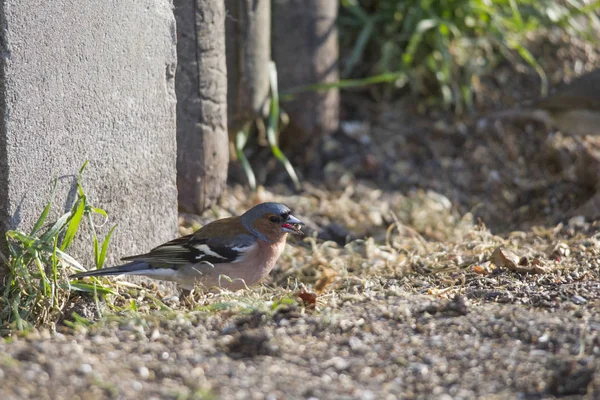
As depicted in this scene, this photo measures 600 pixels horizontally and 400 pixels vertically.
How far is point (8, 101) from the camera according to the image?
3613mm

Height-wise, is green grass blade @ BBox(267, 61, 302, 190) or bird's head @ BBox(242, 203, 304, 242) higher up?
green grass blade @ BBox(267, 61, 302, 190)

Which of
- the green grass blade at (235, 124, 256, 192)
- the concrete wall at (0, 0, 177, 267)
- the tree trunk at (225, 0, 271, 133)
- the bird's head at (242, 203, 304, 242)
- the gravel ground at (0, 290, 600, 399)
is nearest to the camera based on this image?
the gravel ground at (0, 290, 600, 399)

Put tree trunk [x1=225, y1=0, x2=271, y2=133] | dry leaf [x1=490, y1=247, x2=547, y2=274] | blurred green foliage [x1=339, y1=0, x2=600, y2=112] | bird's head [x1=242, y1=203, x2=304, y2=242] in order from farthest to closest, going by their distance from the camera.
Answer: blurred green foliage [x1=339, y1=0, x2=600, y2=112], tree trunk [x1=225, y1=0, x2=271, y2=133], bird's head [x1=242, y1=203, x2=304, y2=242], dry leaf [x1=490, y1=247, x2=547, y2=274]

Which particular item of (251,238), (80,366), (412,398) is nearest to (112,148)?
(251,238)

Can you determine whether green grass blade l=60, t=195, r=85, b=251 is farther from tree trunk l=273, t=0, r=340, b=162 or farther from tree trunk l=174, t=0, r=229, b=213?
tree trunk l=273, t=0, r=340, b=162

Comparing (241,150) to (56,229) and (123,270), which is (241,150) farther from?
(56,229)

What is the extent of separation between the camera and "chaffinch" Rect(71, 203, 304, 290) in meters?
4.25

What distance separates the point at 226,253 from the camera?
4.41m

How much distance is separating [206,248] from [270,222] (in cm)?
35

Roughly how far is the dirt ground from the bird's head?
0.28 metres

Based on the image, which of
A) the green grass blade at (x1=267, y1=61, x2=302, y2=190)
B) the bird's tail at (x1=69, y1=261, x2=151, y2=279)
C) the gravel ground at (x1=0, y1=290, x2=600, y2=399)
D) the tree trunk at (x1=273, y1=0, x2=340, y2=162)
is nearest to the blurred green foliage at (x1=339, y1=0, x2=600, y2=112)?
the tree trunk at (x1=273, y1=0, x2=340, y2=162)

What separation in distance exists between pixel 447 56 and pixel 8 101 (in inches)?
169

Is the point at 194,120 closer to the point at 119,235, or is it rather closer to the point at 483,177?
the point at 119,235

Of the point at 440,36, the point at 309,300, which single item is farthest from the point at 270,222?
the point at 440,36
